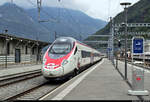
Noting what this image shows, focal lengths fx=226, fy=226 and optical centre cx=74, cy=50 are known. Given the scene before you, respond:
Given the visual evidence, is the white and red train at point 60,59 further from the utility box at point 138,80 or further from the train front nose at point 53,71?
the utility box at point 138,80

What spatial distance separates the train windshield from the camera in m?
15.2

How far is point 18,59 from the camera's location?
1612 inches

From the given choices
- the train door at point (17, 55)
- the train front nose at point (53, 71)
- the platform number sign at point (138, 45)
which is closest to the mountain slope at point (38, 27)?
the train door at point (17, 55)

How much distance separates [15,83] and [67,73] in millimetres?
3945

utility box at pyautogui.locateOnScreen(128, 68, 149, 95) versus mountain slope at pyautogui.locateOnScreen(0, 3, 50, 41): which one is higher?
mountain slope at pyautogui.locateOnScreen(0, 3, 50, 41)

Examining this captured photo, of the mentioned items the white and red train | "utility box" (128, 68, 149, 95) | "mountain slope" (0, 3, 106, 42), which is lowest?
"utility box" (128, 68, 149, 95)

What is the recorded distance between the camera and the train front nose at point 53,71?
537 inches

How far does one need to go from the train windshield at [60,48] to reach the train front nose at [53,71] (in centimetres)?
161

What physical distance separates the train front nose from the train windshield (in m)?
1.61

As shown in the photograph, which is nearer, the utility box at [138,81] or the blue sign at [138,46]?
the utility box at [138,81]

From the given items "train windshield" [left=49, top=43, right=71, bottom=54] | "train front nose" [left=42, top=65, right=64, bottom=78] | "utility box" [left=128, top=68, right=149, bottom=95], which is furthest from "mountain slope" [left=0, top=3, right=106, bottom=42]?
"utility box" [left=128, top=68, right=149, bottom=95]

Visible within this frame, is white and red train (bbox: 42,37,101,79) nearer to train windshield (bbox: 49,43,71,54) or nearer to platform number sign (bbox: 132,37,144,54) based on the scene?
train windshield (bbox: 49,43,71,54)

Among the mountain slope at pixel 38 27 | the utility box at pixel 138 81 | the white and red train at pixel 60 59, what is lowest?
the utility box at pixel 138 81

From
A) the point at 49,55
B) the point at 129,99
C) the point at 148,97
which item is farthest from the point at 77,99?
the point at 49,55
